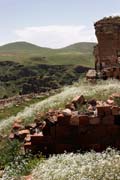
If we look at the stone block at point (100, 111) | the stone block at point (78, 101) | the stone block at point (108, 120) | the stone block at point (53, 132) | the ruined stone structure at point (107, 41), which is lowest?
the stone block at point (53, 132)

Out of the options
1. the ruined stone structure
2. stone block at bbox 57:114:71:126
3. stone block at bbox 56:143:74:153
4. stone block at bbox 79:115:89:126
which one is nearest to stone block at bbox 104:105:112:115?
stone block at bbox 79:115:89:126

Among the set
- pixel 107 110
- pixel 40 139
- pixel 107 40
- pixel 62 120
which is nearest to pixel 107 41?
pixel 107 40

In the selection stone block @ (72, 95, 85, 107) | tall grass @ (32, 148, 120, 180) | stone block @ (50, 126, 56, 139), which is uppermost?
stone block @ (72, 95, 85, 107)

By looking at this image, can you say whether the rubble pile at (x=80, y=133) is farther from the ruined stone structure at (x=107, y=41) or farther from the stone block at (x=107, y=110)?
the ruined stone structure at (x=107, y=41)

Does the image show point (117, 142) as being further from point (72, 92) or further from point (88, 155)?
point (72, 92)

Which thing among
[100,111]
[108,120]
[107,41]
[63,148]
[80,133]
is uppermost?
[107,41]

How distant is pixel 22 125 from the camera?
15.9 m

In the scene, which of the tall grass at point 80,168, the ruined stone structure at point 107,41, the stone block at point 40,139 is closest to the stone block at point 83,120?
the stone block at point 40,139

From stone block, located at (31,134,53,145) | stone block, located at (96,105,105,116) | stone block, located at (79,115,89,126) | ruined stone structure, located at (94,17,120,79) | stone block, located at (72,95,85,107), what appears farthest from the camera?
ruined stone structure, located at (94,17,120,79)

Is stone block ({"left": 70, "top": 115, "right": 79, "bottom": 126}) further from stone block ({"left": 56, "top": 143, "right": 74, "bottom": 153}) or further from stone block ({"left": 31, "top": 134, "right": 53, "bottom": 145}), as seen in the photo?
stone block ({"left": 31, "top": 134, "right": 53, "bottom": 145})

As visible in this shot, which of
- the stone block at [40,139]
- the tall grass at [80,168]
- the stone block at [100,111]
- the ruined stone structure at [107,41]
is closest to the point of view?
the tall grass at [80,168]

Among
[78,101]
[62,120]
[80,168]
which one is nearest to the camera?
[80,168]

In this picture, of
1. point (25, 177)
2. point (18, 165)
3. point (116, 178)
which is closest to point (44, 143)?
point (18, 165)

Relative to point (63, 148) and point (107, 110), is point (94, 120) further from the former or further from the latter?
point (63, 148)
